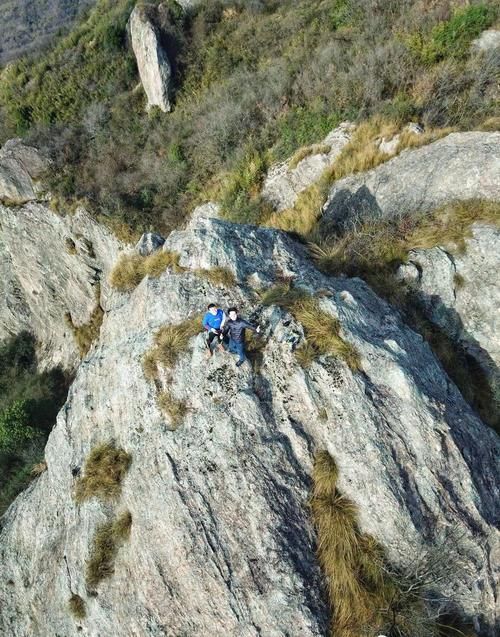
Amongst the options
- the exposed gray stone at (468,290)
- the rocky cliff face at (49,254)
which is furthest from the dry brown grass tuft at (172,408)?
the rocky cliff face at (49,254)

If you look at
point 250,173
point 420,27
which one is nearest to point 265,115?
point 250,173

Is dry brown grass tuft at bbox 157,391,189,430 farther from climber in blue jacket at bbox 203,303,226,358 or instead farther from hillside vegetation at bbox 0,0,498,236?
hillside vegetation at bbox 0,0,498,236

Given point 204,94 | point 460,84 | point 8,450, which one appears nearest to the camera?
point 460,84

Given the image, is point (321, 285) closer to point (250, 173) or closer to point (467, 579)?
point (467, 579)

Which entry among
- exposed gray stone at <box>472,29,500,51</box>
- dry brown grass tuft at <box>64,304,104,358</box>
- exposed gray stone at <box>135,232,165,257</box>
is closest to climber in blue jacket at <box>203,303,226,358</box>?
exposed gray stone at <box>135,232,165,257</box>

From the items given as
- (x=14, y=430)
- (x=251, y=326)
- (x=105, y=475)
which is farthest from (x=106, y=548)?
(x=14, y=430)

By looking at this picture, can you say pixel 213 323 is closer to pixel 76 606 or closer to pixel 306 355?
pixel 306 355

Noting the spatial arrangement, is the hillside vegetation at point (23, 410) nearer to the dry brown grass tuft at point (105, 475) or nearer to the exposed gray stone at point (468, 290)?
the dry brown grass tuft at point (105, 475)
